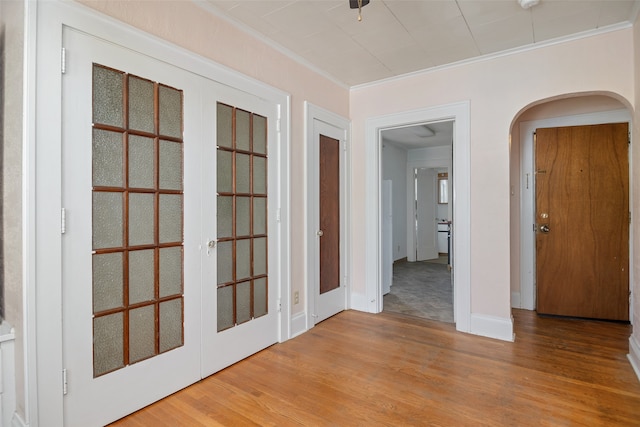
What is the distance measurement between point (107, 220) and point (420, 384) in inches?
87.1

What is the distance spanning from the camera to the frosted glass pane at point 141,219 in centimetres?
192

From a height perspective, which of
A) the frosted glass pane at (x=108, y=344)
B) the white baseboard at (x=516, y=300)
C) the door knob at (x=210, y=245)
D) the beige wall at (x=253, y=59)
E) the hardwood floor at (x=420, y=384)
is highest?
the beige wall at (x=253, y=59)

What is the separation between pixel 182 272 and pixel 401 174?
585 centimetres

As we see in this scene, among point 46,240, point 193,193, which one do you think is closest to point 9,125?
point 46,240

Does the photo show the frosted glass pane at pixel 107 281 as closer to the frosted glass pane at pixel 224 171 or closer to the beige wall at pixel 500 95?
the frosted glass pane at pixel 224 171

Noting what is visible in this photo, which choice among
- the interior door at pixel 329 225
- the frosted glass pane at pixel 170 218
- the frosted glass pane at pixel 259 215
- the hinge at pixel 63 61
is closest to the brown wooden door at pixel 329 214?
the interior door at pixel 329 225

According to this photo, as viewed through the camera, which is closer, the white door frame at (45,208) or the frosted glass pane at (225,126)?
the white door frame at (45,208)

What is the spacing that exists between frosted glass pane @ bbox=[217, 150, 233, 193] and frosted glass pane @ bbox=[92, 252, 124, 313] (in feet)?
2.72

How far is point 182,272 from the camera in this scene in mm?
2178

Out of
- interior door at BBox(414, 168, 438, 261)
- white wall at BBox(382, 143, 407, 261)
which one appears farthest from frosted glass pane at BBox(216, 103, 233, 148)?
interior door at BBox(414, 168, 438, 261)

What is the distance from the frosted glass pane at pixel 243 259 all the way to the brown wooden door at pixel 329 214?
1.02 meters

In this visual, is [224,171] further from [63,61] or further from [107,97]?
[63,61]

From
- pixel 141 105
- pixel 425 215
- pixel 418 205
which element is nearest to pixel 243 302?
pixel 141 105

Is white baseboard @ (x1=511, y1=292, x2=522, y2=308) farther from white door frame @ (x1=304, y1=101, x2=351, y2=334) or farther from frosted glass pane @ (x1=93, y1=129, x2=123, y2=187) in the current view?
frosted glass pane @ (x1=93, y1=129, x2=123, y2=187)
